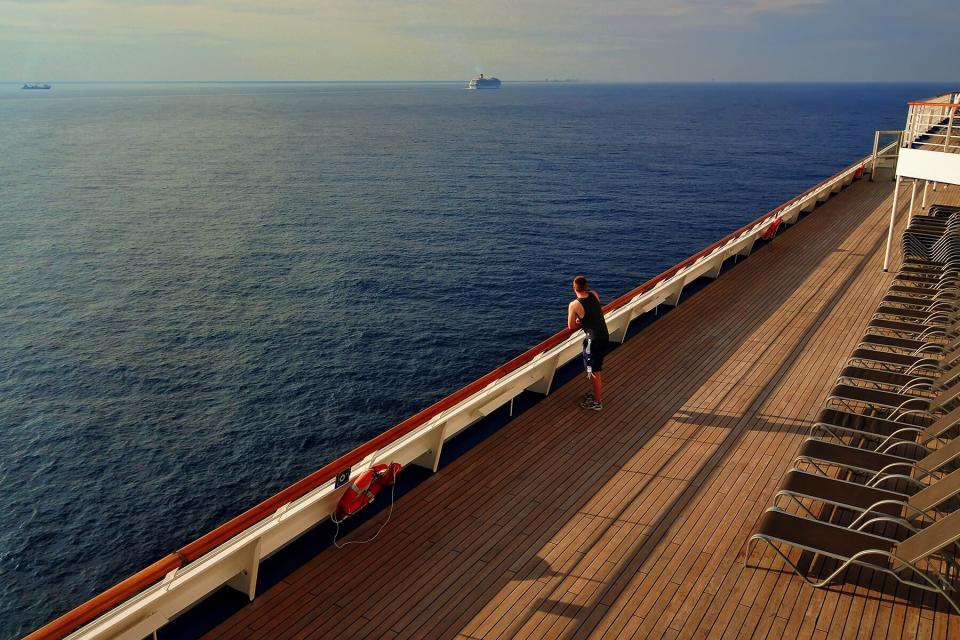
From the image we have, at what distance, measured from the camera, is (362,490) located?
18.3 feet

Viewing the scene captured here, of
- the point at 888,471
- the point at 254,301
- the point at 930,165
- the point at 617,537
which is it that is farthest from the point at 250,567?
the point at 254,301

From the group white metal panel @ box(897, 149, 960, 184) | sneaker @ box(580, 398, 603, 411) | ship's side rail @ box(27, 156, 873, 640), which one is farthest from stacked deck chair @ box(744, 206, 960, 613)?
ship's side rail @ box(27, 156, 873, 640)

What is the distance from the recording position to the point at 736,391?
8.12 metres

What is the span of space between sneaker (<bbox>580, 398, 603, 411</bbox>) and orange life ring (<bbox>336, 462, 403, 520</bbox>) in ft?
8.99

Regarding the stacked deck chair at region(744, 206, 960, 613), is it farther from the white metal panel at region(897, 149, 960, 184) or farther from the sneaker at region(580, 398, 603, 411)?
the sneaker at region(580, 398, 603, 411)

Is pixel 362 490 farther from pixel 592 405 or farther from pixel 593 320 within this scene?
pixel 592 405

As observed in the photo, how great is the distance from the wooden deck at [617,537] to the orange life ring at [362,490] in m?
0.21

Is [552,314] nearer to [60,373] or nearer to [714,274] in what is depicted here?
[714,274]

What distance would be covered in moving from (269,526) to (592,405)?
13.2 ft

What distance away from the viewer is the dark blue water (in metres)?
14.2

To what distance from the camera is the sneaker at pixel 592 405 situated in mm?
7652

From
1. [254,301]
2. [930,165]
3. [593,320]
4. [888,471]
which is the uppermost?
[930,165]

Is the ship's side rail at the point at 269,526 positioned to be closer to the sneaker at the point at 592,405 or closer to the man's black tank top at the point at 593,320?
the sneaker at the point at 592,405

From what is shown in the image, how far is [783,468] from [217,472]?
1224 centimetres
